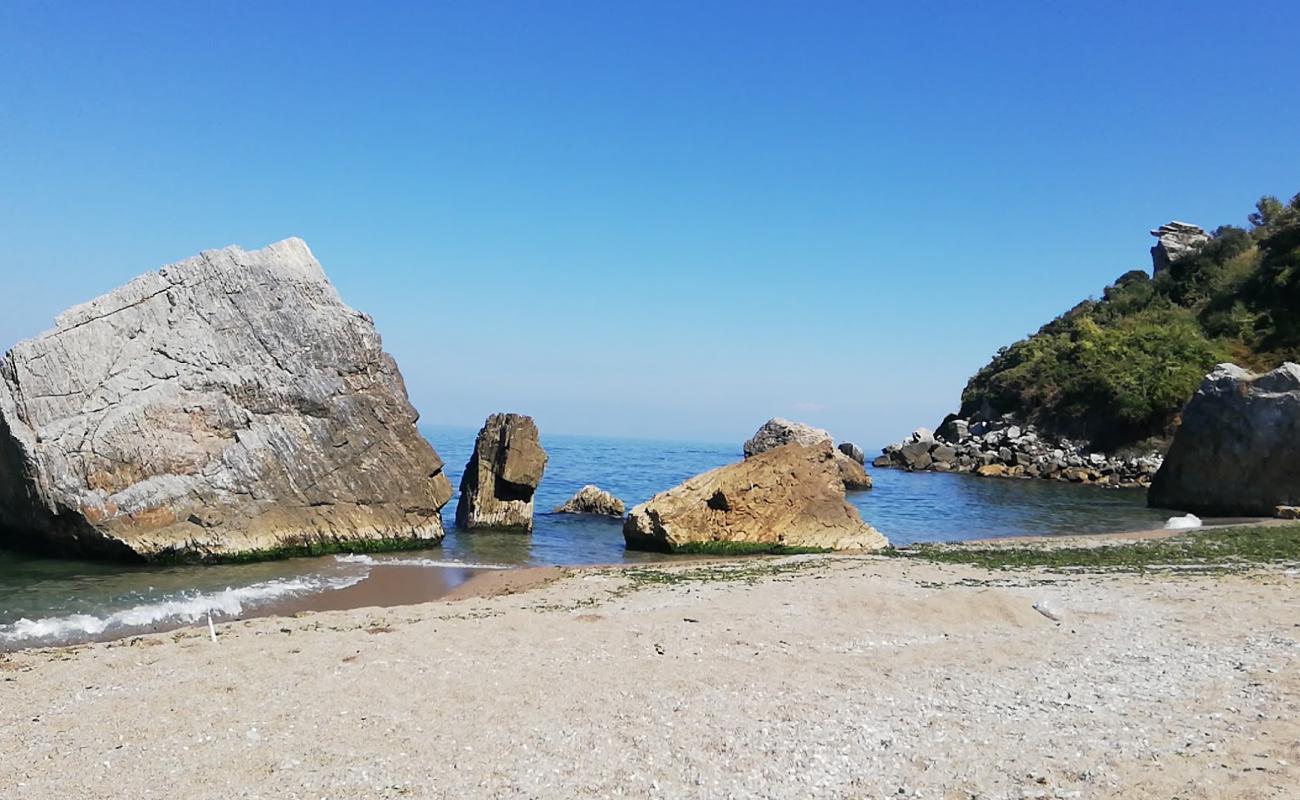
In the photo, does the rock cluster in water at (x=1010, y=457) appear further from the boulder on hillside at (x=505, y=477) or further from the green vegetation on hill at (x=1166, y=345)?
the boulder on hillside at (x=505, y=477)

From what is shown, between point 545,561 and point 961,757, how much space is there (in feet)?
52.9

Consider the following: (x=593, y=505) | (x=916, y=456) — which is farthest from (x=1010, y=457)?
(x=593, y=505)

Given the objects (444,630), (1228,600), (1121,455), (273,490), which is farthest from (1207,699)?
(1121,455)

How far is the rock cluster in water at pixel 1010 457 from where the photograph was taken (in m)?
48.6

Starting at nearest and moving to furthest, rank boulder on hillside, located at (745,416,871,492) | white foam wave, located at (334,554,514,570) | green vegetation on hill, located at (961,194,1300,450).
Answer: white foam wave, located at (334,554,514,570)
boulder on hillside, located at (745,416,871,492)
green vegetation on hill, located at (961,194,1300,450)

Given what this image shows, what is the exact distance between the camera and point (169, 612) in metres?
14.3

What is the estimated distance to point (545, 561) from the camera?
866 inches

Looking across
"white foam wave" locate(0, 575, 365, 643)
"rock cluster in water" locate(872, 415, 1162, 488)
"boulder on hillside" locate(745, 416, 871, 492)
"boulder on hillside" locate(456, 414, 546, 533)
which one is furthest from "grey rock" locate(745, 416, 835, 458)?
"white foam wave" locate(0, 575, 365, 643)

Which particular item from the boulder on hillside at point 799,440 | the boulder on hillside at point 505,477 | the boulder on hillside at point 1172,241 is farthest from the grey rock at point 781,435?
the boulder on hillside at point 1172,241

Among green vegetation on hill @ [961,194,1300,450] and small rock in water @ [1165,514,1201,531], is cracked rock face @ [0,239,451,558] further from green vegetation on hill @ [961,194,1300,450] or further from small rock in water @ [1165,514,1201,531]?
green vegetation on hill @ [961,194,1300,450]

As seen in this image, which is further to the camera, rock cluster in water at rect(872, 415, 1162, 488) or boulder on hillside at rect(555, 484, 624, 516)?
rock cluster in water at rect(872, 415, 1162, 488)

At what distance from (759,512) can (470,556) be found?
7.91 meters

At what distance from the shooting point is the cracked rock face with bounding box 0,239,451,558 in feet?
60.5

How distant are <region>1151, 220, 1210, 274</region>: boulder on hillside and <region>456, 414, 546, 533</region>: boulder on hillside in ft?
246
